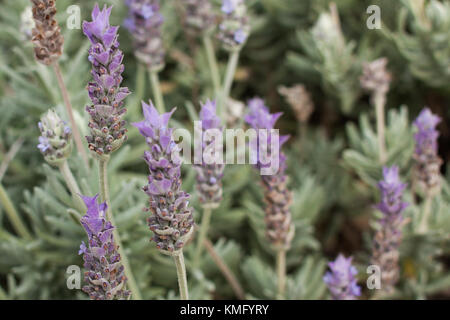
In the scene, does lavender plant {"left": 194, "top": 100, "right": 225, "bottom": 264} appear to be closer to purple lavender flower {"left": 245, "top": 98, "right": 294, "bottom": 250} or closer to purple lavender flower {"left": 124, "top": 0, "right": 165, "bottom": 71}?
purple lavender flower {"left": 245, "top": 98, "right": 294, "bottom": 250}

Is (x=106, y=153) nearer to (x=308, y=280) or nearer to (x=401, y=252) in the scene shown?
(x=308, y=280)

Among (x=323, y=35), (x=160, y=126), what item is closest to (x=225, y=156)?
(x=323, y=35)

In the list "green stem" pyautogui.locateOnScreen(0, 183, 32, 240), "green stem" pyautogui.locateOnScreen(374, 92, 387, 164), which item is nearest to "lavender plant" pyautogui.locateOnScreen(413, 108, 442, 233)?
"green stem" pyautogui.locateOnScreen(374, 92, 387, 164)

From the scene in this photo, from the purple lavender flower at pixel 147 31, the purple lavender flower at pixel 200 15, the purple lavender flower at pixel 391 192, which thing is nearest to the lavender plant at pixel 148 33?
the purple lavender flower at pixel 147 31

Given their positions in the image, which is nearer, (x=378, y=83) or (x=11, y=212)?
(x=11, y=212)

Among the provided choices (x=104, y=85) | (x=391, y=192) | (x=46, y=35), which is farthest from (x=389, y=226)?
(x=46, y=35)

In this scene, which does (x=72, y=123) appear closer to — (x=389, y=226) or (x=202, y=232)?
(x=202, y=232)

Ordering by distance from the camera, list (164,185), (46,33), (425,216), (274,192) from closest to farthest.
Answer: (164,185) → (46,33) → (274,192) → (425,216)
